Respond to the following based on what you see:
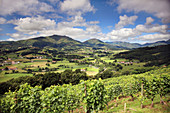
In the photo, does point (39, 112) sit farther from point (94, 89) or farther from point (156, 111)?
point (156, 111)

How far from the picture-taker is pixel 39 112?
959 centimetres

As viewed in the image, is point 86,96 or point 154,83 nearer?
point 86,96

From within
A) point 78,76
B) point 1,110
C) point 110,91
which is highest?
point 1,110

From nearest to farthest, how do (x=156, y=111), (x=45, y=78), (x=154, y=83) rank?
(x=156, y=111), (x=154, y=83), (x=45, y=78)

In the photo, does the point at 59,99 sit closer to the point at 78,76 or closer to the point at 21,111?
the point at 21,111

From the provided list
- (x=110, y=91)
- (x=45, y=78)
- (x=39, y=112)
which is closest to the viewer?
(x=39, y=112)

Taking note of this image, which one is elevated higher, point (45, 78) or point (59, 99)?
point (59, 99)

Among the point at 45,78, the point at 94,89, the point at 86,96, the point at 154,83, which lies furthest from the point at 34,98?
the point at 45,78

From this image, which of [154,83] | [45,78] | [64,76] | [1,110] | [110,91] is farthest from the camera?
[64,76]

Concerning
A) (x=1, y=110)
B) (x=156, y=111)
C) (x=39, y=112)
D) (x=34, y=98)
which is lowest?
(x=156, y=111)

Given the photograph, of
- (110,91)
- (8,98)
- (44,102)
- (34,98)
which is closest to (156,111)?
(110,91)

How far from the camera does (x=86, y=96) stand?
9.91 meters

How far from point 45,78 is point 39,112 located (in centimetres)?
5953

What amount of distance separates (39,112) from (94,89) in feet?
21.6
